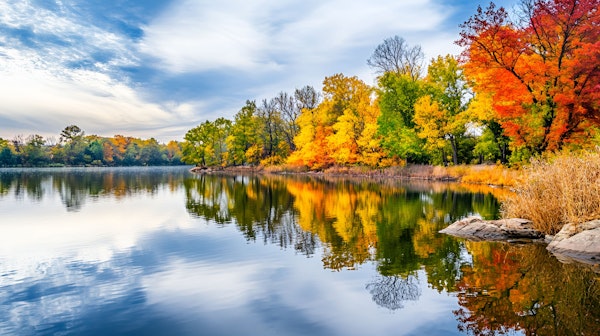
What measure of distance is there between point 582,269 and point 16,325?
12.2 metres

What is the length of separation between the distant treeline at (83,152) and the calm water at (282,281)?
133371 millimetres

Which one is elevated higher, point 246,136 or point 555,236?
point 246,136

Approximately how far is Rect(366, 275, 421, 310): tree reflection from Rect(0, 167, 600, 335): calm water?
24 mm

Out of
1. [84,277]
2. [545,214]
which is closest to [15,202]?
[84,277]

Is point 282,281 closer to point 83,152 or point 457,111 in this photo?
point 457,111

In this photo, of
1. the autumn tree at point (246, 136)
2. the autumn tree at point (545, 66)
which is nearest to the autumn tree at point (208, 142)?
the autumn tree at point (246, 136)

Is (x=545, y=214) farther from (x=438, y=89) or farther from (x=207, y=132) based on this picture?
(x=207, y=132)

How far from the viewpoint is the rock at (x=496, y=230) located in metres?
13.5

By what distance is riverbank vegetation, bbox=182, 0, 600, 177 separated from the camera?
68.2 feet

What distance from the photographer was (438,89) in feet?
145

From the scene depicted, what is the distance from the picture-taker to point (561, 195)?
41.1 feet

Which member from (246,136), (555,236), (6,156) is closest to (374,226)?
(555,236)

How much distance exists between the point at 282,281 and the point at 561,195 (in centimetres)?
911

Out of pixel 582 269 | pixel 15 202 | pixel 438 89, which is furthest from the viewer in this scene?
pixel 438 89
